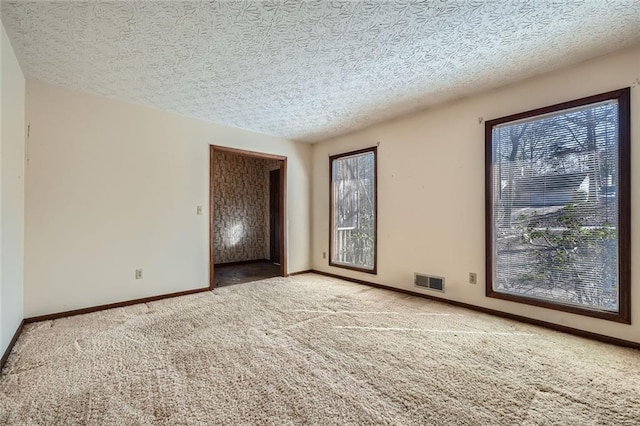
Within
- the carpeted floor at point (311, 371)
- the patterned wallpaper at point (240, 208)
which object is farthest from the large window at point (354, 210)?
the patterned wallpaper at point (240, 208)

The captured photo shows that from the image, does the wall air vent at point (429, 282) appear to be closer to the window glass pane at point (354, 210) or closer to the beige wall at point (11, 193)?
the window glass pane at point (354, 210)

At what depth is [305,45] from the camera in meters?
2.11

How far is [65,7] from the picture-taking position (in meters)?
1.72

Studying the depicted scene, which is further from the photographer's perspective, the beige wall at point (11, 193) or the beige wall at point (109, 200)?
the beige wall at point (109, 200)

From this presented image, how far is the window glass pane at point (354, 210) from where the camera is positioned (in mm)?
4188

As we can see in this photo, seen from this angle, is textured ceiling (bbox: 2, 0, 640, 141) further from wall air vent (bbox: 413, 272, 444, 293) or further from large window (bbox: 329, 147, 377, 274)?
wall air vent (bbox: 413, 272, 444, 293)

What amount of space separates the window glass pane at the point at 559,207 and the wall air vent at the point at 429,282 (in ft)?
1.87

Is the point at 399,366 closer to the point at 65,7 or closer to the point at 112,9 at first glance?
the point at 112,9

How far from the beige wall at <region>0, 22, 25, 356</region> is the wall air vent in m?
3.73

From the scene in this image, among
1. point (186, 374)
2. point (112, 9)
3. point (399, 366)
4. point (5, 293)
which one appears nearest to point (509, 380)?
point (399, 366)

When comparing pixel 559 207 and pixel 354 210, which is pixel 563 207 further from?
pixel 354 210

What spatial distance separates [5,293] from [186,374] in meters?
1.50

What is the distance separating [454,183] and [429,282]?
3.95ft

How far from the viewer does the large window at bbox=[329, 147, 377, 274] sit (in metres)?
4.17
